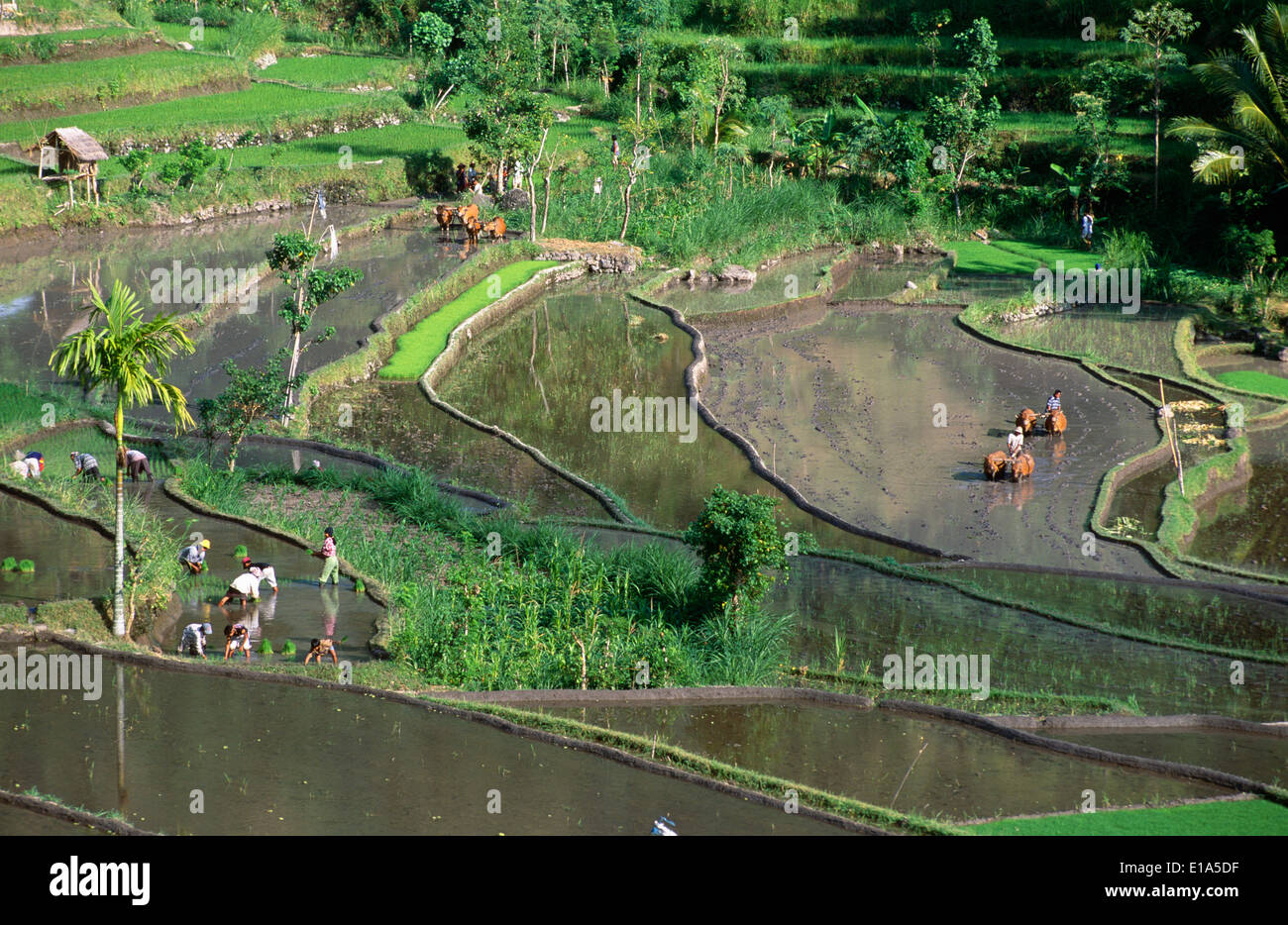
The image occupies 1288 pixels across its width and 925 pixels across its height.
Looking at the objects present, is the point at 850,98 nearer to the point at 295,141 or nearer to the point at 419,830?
the point at 295,141

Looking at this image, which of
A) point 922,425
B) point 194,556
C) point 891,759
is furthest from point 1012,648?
point 194,556

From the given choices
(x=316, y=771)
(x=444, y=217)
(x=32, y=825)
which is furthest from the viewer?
(x=444, y=217)

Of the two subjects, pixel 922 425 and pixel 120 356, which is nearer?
pixel 120 356

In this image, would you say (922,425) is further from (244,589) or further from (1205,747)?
(244,589)

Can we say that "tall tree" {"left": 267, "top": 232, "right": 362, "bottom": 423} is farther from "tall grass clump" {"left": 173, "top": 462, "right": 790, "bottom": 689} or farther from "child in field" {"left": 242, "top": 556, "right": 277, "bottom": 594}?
"child in field" {"left": 242, "top": 556, "right": 277, "bottom": 594}

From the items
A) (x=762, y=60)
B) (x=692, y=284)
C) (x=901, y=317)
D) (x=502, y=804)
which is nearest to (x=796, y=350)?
(x=901, y=317)

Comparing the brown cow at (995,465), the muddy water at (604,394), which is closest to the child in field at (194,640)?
the muddy water at (604,394)

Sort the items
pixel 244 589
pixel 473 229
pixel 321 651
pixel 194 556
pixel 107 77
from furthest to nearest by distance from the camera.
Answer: pixel 107 77
pixel 473 229
pixel 194 556
pixel 244 589
pixel 321 651
